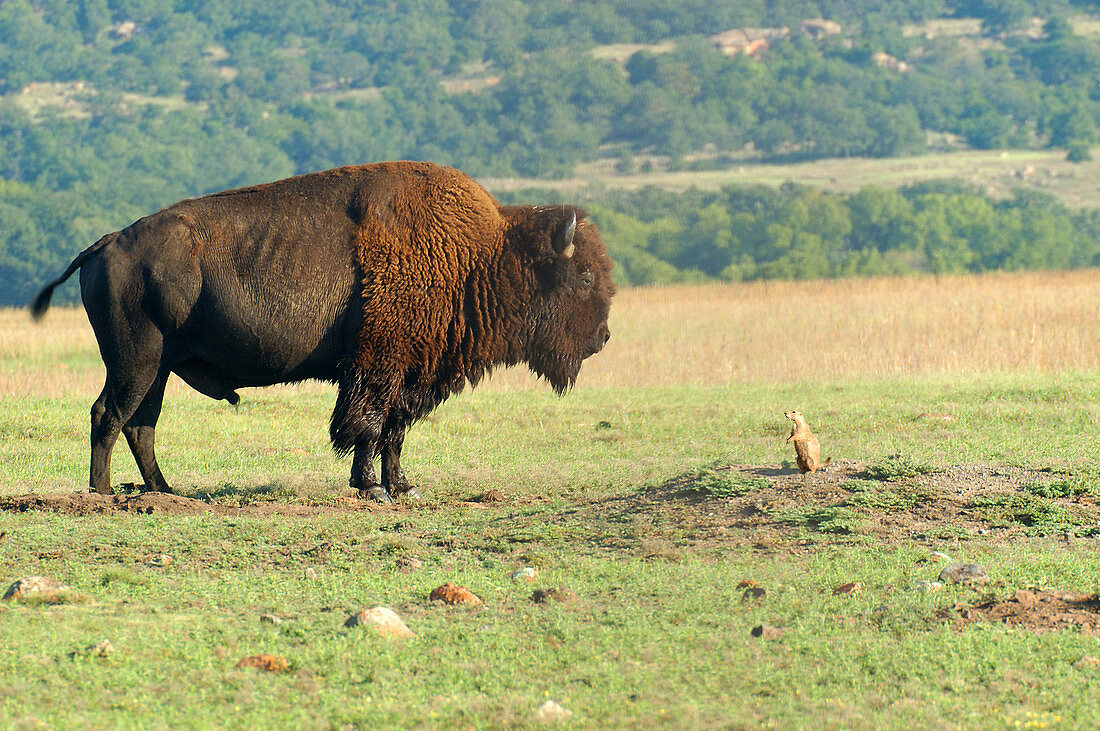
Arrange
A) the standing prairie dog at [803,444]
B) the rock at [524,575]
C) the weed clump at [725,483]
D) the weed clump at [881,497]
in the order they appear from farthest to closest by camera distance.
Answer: the standing prairie dog at [803,444]
the weed clump at [725,483]
the weed clump at [881,497]
the rock at [524,575]

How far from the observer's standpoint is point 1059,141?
299 ft

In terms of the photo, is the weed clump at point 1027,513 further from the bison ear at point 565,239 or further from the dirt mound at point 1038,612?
the bison ear at point 565,239

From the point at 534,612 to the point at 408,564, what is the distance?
1081 mm

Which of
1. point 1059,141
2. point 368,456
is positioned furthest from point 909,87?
point 368,456

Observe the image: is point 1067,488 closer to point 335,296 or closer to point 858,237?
point 335,296

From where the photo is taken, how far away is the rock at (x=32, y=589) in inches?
212

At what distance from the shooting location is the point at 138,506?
7438 mm

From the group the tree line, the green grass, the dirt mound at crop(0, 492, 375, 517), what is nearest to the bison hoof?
the green grass

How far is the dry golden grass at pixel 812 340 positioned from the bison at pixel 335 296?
637cm

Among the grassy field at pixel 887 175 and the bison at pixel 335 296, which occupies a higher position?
the bison at pixel 335 296

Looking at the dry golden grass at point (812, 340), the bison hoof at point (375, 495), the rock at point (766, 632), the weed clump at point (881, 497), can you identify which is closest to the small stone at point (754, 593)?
the rock at point (766, 632)

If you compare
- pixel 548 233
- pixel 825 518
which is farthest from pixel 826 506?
pixel 548 233

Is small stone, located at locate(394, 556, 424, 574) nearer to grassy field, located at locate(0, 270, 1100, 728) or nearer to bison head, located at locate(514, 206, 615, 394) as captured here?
grassy field, located at locate(0, 270, 1100, 728)

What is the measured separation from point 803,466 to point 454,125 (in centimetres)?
10345
